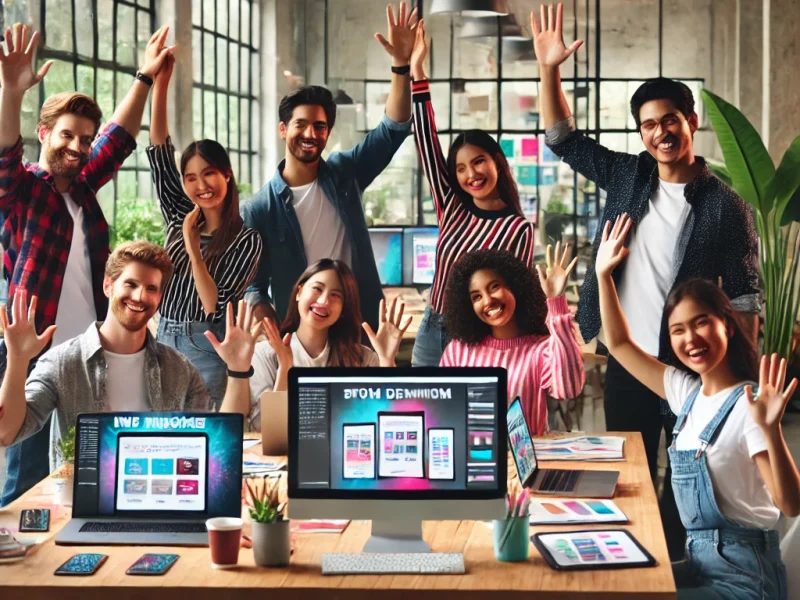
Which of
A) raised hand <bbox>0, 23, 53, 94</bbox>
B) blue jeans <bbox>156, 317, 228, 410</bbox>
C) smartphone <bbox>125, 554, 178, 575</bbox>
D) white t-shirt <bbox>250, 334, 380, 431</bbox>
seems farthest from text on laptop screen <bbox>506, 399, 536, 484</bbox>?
raised hand <bbox>0, 23, 53, 94</bbox>

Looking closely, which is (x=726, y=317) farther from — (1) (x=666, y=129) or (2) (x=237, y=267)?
(2) (x=237, y=267)

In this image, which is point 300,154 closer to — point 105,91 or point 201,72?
point 105,91

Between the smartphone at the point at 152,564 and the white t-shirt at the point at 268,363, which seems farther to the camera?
the white t-shirt at the point at 268,363

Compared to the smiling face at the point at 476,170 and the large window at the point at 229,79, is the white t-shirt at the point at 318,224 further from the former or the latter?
the large window at the point at 229,79

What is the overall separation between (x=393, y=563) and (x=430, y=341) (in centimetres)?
228

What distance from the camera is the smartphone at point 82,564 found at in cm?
244

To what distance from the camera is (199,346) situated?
4.66m

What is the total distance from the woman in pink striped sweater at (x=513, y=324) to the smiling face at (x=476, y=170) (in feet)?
2.12

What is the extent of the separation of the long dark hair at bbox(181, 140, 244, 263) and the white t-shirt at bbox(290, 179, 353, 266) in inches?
11.0

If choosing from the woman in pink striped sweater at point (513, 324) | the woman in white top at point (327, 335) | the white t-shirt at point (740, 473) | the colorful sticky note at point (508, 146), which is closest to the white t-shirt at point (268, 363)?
the woman in white top at point (327, 335)

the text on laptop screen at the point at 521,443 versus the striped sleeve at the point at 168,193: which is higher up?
the striped sleeve at the point at 168,193

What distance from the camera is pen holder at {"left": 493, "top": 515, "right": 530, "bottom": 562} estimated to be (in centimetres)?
253

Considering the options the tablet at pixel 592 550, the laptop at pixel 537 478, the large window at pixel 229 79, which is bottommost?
the tablet at pixel 592 550

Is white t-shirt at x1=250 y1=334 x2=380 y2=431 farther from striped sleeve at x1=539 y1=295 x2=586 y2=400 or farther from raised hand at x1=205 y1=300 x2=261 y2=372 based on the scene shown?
striped sleeve at x1=539 y1=295 x2=586 y2=400
